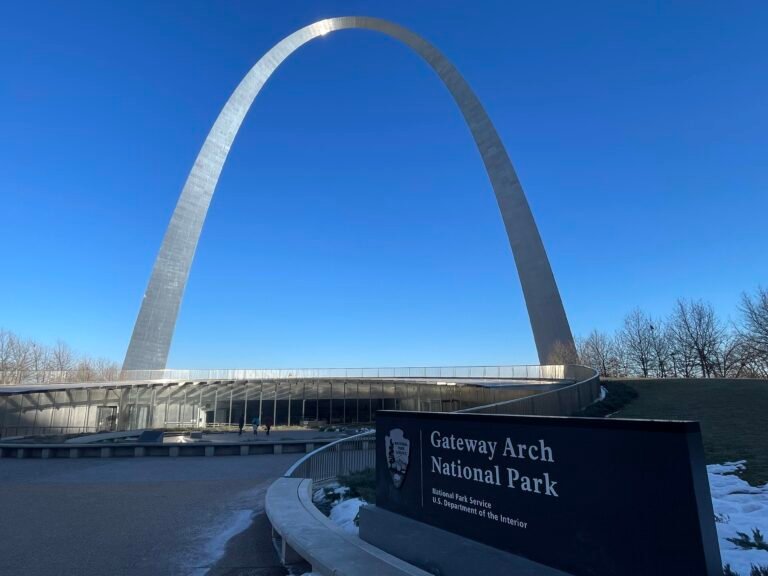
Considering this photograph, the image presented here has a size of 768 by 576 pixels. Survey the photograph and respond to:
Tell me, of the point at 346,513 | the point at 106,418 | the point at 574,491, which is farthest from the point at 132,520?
the point at 106,418

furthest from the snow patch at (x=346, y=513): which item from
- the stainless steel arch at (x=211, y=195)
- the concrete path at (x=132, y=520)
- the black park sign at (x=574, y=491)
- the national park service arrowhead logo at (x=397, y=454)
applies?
the stainless steel arch at (x=211, y=195)

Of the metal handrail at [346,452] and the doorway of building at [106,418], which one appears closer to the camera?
the metal handrail at [346,452]

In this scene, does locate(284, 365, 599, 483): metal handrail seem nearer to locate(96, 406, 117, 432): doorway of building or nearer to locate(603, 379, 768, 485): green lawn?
locate(603, 379, 768, 485): green lawn

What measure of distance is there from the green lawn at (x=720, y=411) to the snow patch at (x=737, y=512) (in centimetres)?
41

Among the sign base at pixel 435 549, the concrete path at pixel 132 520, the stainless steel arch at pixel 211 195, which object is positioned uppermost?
the stainless steel arch at pixel 211 195

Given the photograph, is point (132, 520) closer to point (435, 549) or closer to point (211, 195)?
point (435, 549)

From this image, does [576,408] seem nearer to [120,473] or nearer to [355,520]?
[355,520]

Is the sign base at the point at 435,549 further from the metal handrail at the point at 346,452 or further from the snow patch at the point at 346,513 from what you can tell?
the metal handrail at the point at 346,452

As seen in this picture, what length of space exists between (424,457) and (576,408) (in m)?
15.0

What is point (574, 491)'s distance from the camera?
149 inches

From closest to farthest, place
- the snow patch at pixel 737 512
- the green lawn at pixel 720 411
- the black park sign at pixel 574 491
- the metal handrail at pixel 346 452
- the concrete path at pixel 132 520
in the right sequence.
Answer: the black park sign at pixel 574 491 < the snow patch at pixel 737 512 < the concrete path at pixel 132 520 < the green lawn at pixel 720 411 < the metal handrail at pixel 346 452

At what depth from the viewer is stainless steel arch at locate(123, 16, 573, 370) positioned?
40.2 m

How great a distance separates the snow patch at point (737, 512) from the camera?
507 cm

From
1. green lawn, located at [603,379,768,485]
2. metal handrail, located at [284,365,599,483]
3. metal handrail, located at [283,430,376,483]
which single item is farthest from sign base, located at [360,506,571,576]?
green lawn, located at [603,379,768,485]
